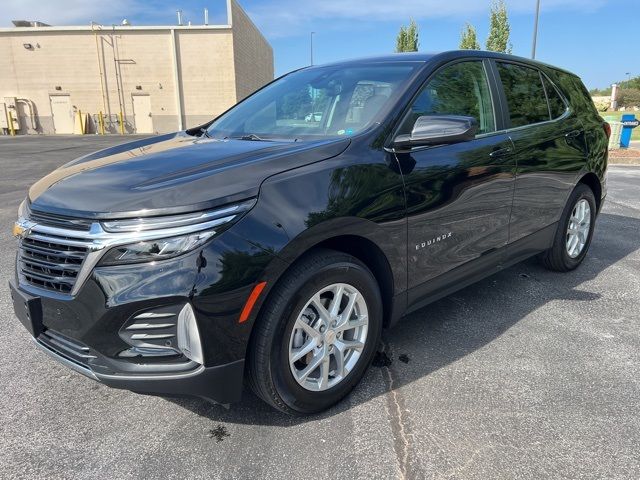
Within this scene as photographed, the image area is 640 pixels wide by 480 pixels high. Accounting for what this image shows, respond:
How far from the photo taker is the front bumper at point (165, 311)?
6.70 ft

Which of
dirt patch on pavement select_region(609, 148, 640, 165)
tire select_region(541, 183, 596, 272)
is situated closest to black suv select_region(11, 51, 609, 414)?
tire select_region(541, 183, 596, 272)

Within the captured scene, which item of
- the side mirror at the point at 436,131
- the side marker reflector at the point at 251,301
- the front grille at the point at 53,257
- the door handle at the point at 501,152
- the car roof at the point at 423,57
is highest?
the car roof at the point at 423,57

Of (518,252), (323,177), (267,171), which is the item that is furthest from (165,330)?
(518,252)

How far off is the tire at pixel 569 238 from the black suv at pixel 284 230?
861 millimetres

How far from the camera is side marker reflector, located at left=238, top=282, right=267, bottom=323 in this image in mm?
2160

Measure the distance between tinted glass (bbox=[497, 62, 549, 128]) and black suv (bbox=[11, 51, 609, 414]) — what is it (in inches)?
2.1

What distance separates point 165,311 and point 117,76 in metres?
34.4

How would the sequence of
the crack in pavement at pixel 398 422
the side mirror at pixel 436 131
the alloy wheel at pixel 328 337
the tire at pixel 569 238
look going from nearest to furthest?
1. the crack in pavement at pixel 398 422
2. the alloy wheel at pixel 328 337
3. the side mirror at pixel 436 131
4. the tire at pixel 569 238

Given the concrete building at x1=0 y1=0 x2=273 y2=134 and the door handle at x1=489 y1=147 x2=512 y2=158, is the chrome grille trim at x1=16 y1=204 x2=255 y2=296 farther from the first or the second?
the concrete building at x1=0 y1=0 x2=273 y2=134

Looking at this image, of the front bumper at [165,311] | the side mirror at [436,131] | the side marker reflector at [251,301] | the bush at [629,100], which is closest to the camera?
the front bumper at [165,311]

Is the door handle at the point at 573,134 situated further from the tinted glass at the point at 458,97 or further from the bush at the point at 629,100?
the bush at the point at 629,100

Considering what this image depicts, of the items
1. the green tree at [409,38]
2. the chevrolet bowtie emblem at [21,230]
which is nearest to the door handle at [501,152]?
the chevrolet bowtie emblem at [21,230]

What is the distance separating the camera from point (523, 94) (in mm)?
3945

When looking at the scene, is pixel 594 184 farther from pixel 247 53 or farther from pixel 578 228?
pixel 247 53
